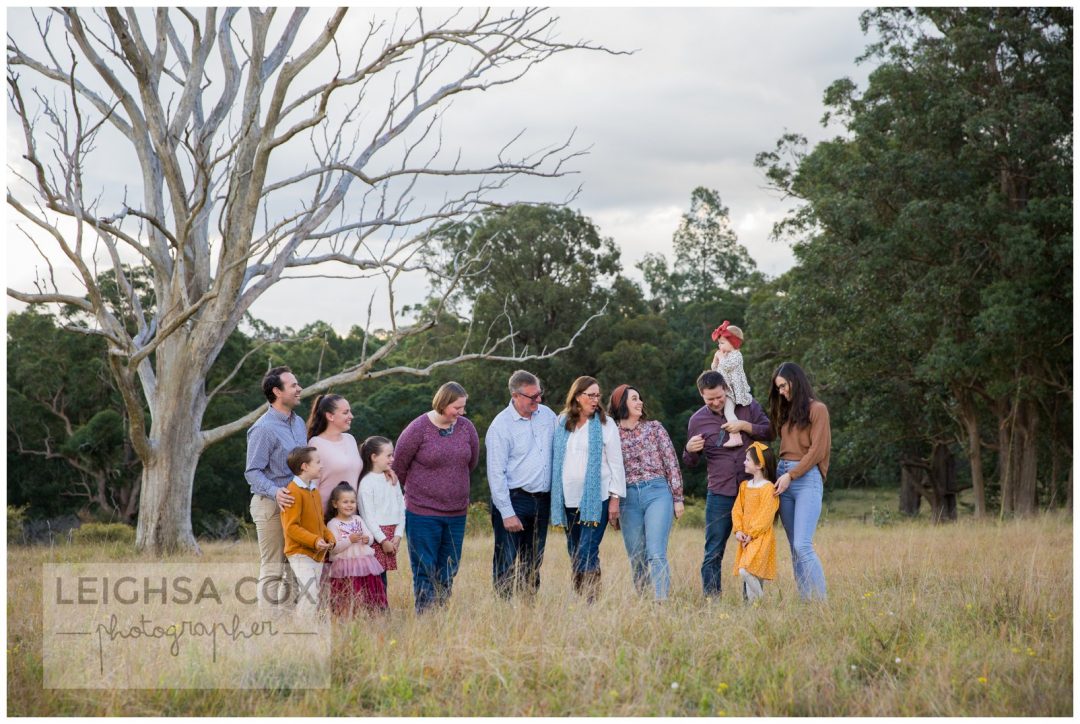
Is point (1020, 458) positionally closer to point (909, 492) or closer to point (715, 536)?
point (909, 492)

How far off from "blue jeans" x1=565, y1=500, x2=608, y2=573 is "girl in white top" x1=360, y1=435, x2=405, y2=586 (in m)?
1.13

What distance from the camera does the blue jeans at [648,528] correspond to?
21.1ft

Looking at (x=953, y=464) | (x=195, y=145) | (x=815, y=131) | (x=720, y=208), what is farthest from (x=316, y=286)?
(x=720, y=208)

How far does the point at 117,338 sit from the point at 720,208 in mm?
35039

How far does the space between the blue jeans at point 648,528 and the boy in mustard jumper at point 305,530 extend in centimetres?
200

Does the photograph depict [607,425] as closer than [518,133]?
Yes

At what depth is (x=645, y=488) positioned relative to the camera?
6574mm

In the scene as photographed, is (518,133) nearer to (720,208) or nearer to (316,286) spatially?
(316,286)

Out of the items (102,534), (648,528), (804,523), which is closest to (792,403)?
(804,523)

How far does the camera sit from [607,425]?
653 centimetres

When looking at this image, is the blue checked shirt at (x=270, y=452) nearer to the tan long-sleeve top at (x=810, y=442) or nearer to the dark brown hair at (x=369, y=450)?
the dark brown hair at (x=369, y=450)

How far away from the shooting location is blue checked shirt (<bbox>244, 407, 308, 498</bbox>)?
19.4 feet

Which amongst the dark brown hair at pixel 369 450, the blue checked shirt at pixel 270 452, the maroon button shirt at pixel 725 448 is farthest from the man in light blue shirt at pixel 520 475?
the blue checked shirt at pixel 270 452

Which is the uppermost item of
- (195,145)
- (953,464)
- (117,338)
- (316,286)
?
(195,145)
